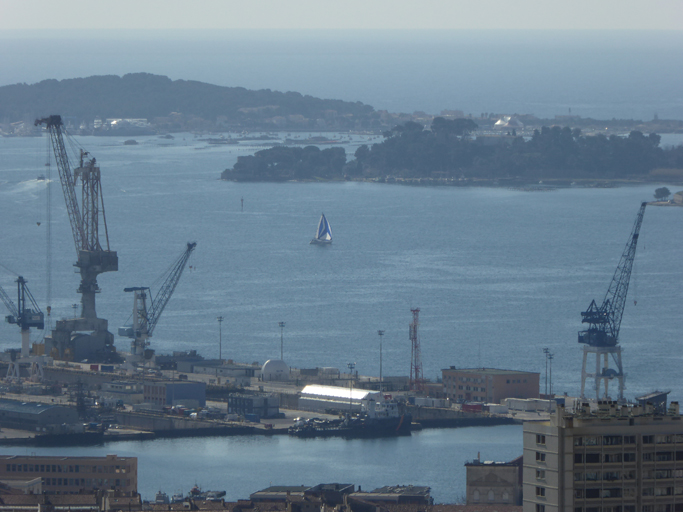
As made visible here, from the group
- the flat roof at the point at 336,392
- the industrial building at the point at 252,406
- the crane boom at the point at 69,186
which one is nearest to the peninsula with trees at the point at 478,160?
the crane boom at the point at 69,186

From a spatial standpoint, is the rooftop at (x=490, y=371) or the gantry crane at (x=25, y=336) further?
the gantry crane at (x=25, y=336)

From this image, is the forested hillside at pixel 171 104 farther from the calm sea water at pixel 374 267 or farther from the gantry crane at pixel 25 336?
the gantry crane at pixel 25 336

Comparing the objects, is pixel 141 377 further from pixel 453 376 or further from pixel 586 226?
pixel 586 226

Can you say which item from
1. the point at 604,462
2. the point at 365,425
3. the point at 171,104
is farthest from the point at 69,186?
the point at 171,104

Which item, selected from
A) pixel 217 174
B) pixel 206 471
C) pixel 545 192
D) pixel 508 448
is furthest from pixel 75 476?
pixel 217 174

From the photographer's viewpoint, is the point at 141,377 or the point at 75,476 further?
the point at 141,377
